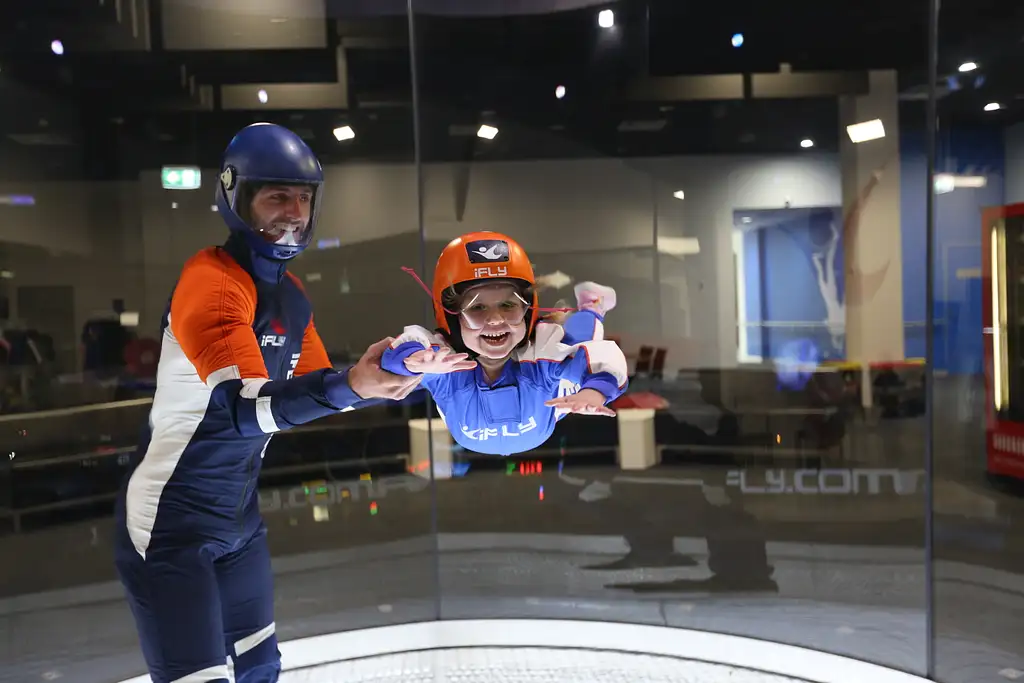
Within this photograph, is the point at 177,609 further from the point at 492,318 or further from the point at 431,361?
the point at 492,318

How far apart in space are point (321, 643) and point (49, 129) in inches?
133

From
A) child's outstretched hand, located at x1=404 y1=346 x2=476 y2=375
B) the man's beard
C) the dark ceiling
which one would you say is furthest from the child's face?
the dark ceiling

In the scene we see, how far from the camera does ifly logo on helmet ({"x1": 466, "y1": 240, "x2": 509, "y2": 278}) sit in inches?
82.6

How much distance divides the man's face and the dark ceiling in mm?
2530

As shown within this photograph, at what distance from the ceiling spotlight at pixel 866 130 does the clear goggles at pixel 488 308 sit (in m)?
3.12

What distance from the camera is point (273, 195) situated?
217 centimetres

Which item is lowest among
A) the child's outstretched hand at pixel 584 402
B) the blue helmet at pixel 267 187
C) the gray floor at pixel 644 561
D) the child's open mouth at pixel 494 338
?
the gray floor at pixel 644 561

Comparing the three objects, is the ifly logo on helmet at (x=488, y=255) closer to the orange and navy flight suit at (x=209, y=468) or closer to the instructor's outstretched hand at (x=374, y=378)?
the instructor's outstretched hand at (x=374, y=378)

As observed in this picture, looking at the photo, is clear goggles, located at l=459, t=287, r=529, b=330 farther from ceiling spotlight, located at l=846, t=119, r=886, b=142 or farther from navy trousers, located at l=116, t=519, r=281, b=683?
ceiling spotlight, located at l=846, t=119, r=886, b=142

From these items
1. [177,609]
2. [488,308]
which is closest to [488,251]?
[488,308]

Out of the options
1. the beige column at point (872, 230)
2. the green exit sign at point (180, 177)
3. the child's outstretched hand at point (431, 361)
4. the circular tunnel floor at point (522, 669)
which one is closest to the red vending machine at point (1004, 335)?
the beige column at point (872, 230)

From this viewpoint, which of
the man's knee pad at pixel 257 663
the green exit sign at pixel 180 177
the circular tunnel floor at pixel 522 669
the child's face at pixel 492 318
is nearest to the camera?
the child's face at pixel 492 318

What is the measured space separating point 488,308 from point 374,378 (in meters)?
0.50

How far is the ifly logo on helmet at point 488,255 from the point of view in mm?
2098
